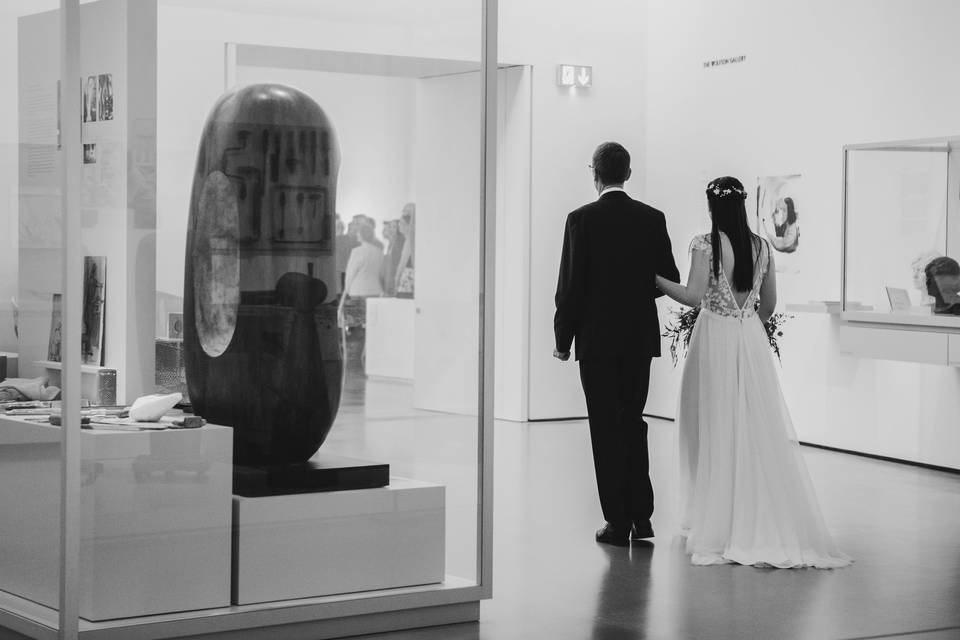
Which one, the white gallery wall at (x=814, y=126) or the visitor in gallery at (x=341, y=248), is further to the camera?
the white gallery wall at (x=814, y=126)

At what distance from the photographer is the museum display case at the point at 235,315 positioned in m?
4.34

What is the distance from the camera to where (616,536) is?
6.68 meters

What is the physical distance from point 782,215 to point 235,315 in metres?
7.32

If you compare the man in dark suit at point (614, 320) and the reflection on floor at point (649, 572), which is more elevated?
the man in dark suit at point (614, 320)

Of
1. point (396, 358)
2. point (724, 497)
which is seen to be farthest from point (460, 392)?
point (724, 497)

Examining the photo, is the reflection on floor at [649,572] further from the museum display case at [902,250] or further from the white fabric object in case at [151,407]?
the museum display case at [902,250]

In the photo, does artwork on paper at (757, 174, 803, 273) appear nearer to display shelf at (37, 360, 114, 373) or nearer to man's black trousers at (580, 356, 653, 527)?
man's black trousers at (580, 356, 653, 527)

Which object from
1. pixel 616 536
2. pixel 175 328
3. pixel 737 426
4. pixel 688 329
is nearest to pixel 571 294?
pixel 737 426

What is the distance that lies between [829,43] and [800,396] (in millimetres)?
2740

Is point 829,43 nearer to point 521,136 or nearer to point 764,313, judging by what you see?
point 521,136

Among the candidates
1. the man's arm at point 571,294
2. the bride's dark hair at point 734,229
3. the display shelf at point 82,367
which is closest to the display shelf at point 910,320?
the bride's dark hair at point 734,229

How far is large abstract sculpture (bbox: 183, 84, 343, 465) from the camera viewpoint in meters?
4.51

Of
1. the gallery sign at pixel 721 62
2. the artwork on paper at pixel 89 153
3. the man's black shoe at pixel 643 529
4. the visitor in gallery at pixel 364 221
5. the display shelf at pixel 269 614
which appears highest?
the gallery sign at pixel 721 62

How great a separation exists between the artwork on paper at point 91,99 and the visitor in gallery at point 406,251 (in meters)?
1.05
